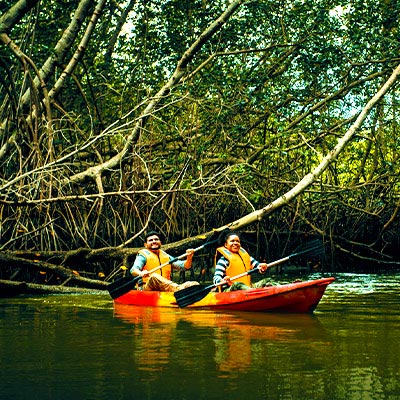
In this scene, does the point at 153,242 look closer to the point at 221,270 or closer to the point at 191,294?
the point at 221,270

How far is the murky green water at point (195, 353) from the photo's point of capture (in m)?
4.57

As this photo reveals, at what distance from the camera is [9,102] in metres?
10.2

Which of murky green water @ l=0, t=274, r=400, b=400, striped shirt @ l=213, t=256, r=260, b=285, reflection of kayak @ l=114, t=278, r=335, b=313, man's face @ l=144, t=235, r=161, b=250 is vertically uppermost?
man's face @ l=144, t=235, r=161, b=250

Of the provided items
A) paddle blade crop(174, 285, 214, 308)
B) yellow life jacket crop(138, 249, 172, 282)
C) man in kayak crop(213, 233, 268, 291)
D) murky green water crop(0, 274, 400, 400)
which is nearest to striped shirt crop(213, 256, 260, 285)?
man in kayak crop(213, 233, 268, 291)

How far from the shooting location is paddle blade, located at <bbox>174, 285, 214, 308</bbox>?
8.90 metres

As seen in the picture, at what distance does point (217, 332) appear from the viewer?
7004 mm

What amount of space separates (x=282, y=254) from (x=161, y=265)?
4172 mm

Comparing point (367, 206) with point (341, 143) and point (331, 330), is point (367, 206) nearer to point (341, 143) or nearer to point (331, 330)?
point (341, 143)

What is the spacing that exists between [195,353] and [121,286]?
385 cm

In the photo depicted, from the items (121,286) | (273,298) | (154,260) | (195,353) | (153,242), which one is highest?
(153,242)

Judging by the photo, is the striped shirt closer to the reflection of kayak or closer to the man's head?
the reflection of kayak

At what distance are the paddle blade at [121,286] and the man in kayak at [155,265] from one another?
0.39 ft

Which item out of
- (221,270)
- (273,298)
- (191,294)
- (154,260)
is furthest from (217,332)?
(154,260)

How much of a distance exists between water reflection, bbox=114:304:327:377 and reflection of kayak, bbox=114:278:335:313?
0.34ft
